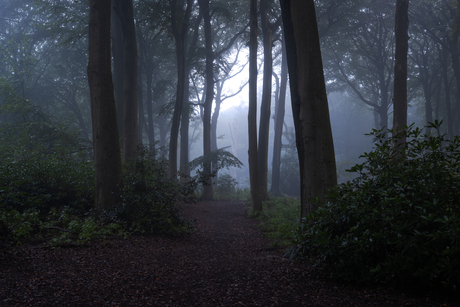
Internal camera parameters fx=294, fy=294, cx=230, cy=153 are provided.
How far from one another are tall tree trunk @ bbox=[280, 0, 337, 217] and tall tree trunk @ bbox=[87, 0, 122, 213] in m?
4.40

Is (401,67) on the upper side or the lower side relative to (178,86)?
lower

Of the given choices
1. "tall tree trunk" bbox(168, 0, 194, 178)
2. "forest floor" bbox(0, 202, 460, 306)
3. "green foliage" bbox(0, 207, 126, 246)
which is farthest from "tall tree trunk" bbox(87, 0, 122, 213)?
"tall tree trunk" bbox(168, 0, 194, 178)

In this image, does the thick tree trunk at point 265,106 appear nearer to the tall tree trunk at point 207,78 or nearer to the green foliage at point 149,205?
the tall tree trunk at point 207,78

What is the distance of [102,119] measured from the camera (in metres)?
6.89

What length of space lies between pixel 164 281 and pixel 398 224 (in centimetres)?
279

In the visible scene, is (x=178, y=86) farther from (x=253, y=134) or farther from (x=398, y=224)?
(x=398, y=224)

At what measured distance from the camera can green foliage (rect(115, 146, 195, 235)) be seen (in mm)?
6465

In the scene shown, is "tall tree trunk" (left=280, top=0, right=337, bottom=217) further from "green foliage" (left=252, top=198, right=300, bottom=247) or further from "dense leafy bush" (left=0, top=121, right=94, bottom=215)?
"dense leafy bush" (left=0, top=121, right=94, bottom=215)

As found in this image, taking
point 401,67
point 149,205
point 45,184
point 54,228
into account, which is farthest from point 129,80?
point 401,67

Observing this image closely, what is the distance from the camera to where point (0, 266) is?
3.76 m

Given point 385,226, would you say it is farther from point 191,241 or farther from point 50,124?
point 50,124

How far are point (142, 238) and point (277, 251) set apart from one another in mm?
2754

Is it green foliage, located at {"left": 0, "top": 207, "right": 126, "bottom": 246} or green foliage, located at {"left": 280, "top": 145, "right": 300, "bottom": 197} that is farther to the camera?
green foliage, located at {"left": 280, "top": 145, "right": 300, "bottom": 197}

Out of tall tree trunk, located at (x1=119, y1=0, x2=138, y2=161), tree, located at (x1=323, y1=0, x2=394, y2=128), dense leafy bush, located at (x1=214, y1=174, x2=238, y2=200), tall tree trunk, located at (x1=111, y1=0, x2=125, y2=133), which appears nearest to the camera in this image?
tall tree trunk, located at (x1=119, y1=0, x2=138, y2=161)
